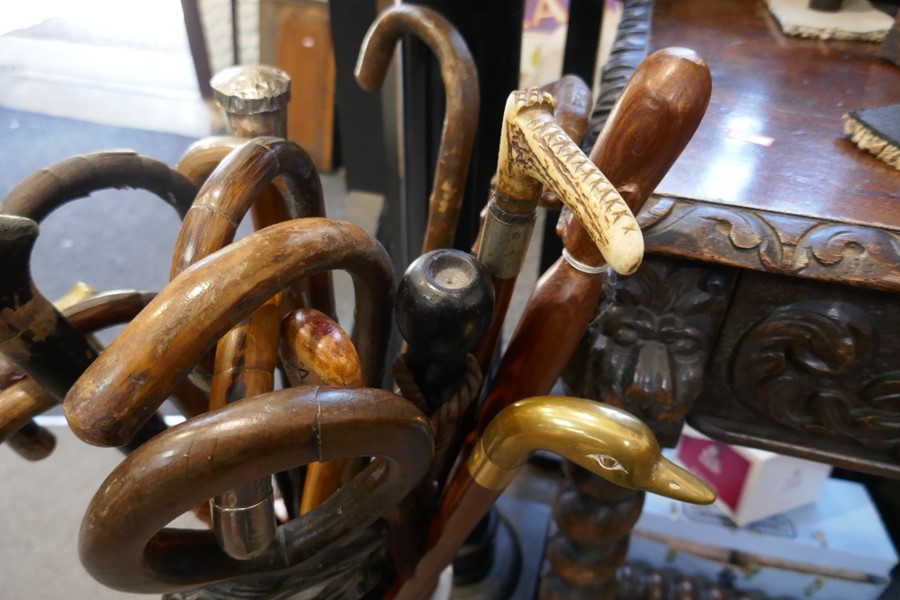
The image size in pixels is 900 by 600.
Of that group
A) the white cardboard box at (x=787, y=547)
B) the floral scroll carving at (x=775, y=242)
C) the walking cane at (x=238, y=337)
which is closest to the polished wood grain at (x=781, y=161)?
the floral scroll carving at (x=775, y=242)

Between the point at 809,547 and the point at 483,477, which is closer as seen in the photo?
the point at 483,477

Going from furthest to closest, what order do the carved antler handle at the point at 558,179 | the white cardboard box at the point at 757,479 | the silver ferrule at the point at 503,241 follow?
1. the white cardboard box at the point at 757,479
2. the silver ferrule at the point at 503,241
3. the carved antler handle at the point at 558,179

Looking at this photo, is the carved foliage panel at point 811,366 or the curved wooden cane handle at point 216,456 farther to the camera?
the carved foliage panel at point 811,366

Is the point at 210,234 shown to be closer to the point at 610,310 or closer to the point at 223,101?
the point at 223,101

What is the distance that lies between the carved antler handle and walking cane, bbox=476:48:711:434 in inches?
1.3

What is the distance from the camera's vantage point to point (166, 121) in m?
1.13

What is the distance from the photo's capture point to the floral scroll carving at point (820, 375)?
1.30ft

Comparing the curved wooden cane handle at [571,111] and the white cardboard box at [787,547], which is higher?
the curved wooden cane handle at [571,111]

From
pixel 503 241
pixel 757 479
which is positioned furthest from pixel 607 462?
pixel 757 479

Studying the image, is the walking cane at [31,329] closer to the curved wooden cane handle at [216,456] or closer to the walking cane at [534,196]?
the curved wooden cane handle at [216,456]

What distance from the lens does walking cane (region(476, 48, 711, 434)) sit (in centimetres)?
30

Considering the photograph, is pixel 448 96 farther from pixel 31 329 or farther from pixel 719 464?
pixel 719 464

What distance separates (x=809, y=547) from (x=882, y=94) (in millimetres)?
527

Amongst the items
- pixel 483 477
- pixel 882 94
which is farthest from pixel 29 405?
pixel 882 94
